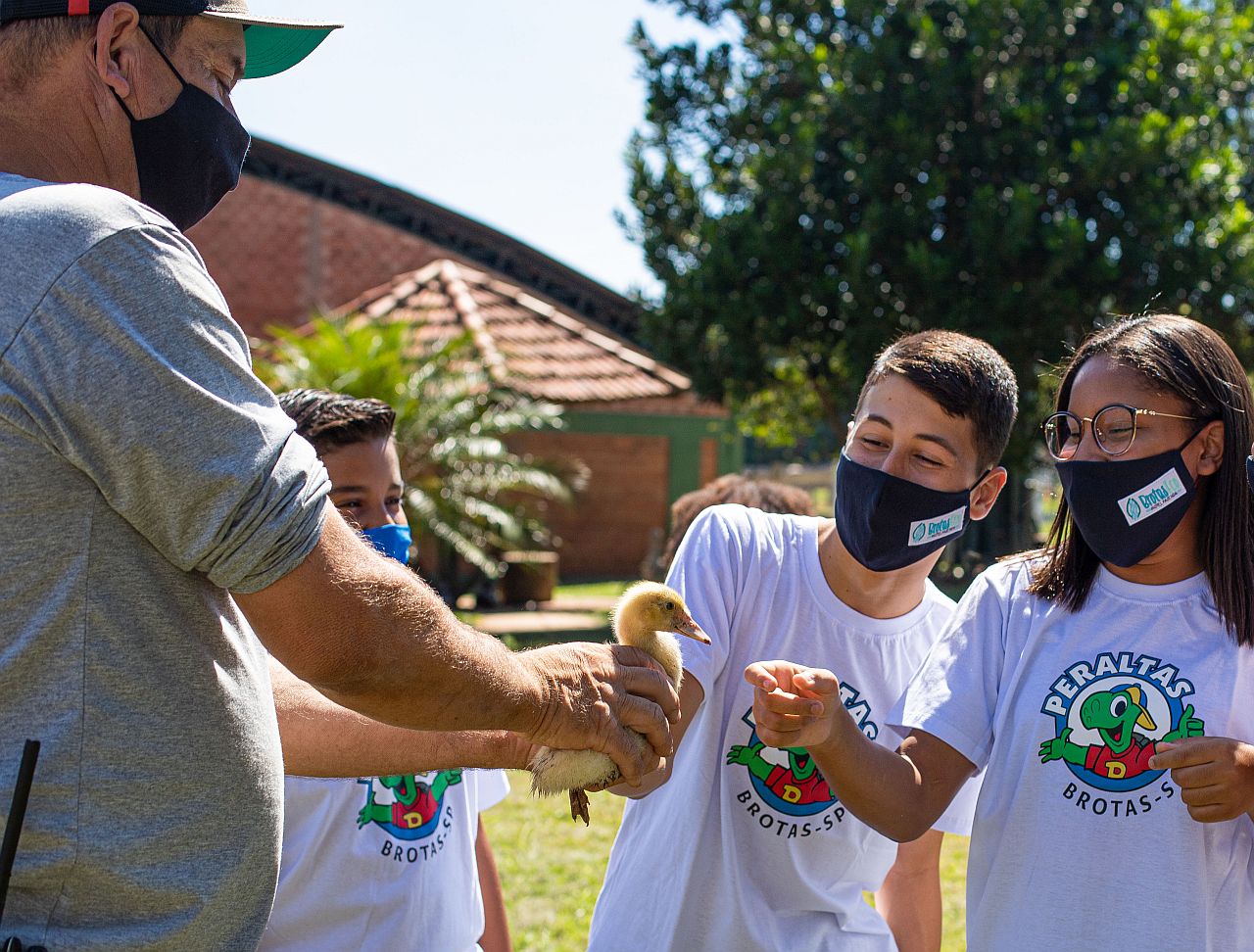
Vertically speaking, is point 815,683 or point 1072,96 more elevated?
point 1072,96

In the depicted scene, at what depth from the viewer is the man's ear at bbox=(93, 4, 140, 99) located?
1.95 meters

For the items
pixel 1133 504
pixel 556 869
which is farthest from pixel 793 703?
pixel 556 869

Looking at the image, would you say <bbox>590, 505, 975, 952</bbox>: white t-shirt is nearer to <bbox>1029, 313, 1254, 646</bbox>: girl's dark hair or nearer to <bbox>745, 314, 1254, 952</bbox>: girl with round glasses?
<bbox>745, 314, 1254, 952</bbox>: girl with round glasses

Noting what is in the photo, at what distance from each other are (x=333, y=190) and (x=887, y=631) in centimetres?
2476

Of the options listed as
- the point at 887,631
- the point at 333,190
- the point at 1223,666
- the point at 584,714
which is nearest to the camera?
the point at 584,714

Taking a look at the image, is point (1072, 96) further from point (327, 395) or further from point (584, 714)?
point (584, 714)

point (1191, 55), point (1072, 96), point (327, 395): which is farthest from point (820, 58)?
point (327, 395)

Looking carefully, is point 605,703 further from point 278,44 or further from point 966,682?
point 278,44

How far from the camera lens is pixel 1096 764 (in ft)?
9.22

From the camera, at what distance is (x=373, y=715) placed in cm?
198

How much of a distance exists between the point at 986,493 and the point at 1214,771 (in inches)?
44.6

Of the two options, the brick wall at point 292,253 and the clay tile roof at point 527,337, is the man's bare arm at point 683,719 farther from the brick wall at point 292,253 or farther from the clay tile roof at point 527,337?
the brick wall at point 292,253

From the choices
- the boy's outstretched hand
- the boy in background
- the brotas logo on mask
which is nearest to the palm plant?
the boy in background

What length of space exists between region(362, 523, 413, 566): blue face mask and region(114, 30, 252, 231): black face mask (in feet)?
4.04
